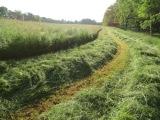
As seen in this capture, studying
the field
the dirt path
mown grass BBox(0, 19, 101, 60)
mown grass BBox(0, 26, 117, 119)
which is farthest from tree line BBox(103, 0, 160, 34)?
mown grass BBox(0, 26, 117, 119)

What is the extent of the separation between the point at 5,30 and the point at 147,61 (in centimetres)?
733

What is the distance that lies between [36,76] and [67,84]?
48.9 inches

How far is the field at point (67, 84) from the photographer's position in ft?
28.3

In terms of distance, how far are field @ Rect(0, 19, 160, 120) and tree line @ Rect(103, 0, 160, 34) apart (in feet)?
31.7

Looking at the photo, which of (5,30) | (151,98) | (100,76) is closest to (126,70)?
(100,76)

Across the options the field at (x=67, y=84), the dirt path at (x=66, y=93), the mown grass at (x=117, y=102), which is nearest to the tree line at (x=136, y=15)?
the dirt path at (x=66, y=93)

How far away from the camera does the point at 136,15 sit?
185 feet

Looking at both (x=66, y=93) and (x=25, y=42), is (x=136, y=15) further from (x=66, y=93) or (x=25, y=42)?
(x=66, y=93)

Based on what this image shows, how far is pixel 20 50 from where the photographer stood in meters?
14.2

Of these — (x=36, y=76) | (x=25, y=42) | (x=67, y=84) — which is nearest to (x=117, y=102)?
(x=67, y=84)

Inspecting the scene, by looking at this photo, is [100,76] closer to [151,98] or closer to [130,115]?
[151,98]

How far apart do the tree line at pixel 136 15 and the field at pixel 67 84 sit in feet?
31.7

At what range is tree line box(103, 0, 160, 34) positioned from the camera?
97.1 feet

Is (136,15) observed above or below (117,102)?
above
